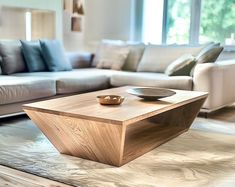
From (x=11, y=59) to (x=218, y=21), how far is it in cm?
295

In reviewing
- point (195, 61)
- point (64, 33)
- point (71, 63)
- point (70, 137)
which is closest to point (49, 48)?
point (71, 63)

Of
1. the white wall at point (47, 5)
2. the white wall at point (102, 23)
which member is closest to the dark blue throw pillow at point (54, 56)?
the white wall at point (47, 5)

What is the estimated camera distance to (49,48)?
4.33 metres

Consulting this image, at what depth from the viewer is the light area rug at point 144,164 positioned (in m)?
2.12

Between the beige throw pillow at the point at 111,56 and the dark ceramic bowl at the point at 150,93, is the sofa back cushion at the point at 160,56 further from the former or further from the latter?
the dark ceramic bowl at the point at 150,93

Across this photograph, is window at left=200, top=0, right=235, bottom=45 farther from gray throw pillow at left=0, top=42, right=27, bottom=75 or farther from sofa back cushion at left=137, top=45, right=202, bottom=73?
gray throw pillow at left=0, top=42, right=27, bottom=75

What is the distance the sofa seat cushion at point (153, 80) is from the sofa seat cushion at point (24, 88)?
2.86 ft

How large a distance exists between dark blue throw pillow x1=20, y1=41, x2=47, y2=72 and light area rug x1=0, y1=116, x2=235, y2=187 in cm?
121

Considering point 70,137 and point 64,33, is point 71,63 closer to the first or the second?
point 64,33

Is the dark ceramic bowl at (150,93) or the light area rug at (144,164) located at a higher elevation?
the dark ceramic bowl at (150,93)

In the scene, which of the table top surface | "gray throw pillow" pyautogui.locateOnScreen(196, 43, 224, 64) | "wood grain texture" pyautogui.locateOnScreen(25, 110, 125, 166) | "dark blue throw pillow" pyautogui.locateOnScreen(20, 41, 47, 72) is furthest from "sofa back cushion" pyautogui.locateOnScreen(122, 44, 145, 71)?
"wood grain texture" pyautogui.locateOnScreen(25, 110, 125, 166)

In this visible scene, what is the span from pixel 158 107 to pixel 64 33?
3132mm

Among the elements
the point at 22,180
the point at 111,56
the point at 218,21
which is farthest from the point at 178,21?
the point at 22,180

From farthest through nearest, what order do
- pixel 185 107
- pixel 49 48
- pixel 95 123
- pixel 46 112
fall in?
pixel 49 48
pixel 185 107
pixel 46 112
pixel 95 123
